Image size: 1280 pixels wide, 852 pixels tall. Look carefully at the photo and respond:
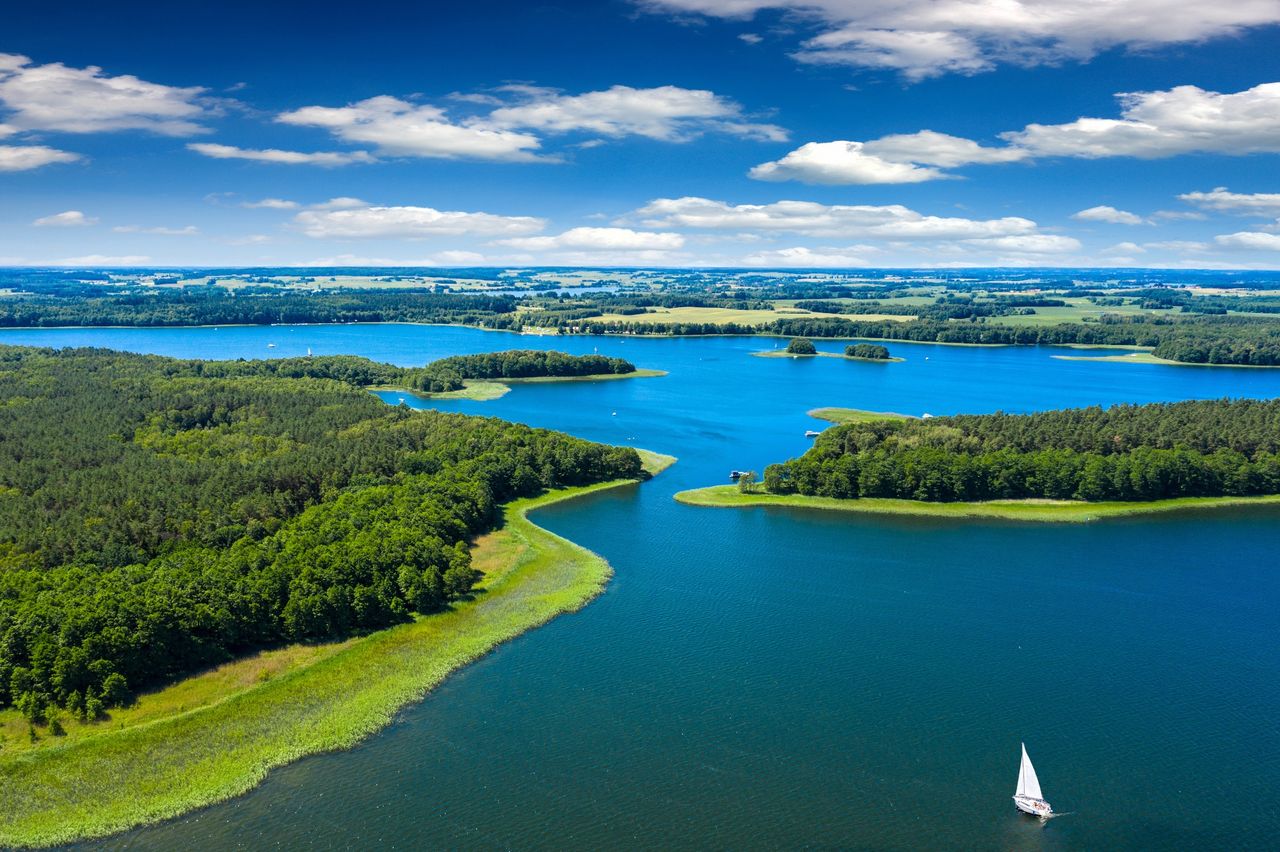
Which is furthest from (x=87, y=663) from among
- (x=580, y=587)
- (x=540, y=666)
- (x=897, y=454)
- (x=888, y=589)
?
(x=897, y=454)

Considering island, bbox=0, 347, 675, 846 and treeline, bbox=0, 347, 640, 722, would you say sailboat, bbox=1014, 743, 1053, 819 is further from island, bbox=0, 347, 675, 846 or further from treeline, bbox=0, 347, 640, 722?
treeline, bbox=0, 347, 640, 722

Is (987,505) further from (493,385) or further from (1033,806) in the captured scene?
(493,385)

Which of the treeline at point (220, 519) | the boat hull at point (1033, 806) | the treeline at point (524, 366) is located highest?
the treeline at point (524, 366)

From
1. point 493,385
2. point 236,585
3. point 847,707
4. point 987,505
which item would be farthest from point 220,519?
point 493,385

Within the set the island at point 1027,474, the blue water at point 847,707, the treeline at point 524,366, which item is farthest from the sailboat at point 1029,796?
the treeline at point 524,366

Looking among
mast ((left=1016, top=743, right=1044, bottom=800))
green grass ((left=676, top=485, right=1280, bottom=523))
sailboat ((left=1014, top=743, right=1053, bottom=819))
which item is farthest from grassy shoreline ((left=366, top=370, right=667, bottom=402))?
sailboat ((left=1014, top=743, right=1053, bottom=819))

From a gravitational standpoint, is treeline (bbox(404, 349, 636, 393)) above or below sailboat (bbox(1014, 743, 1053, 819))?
above

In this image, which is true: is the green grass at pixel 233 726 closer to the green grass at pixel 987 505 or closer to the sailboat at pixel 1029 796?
the green grass at pixel 987 505
